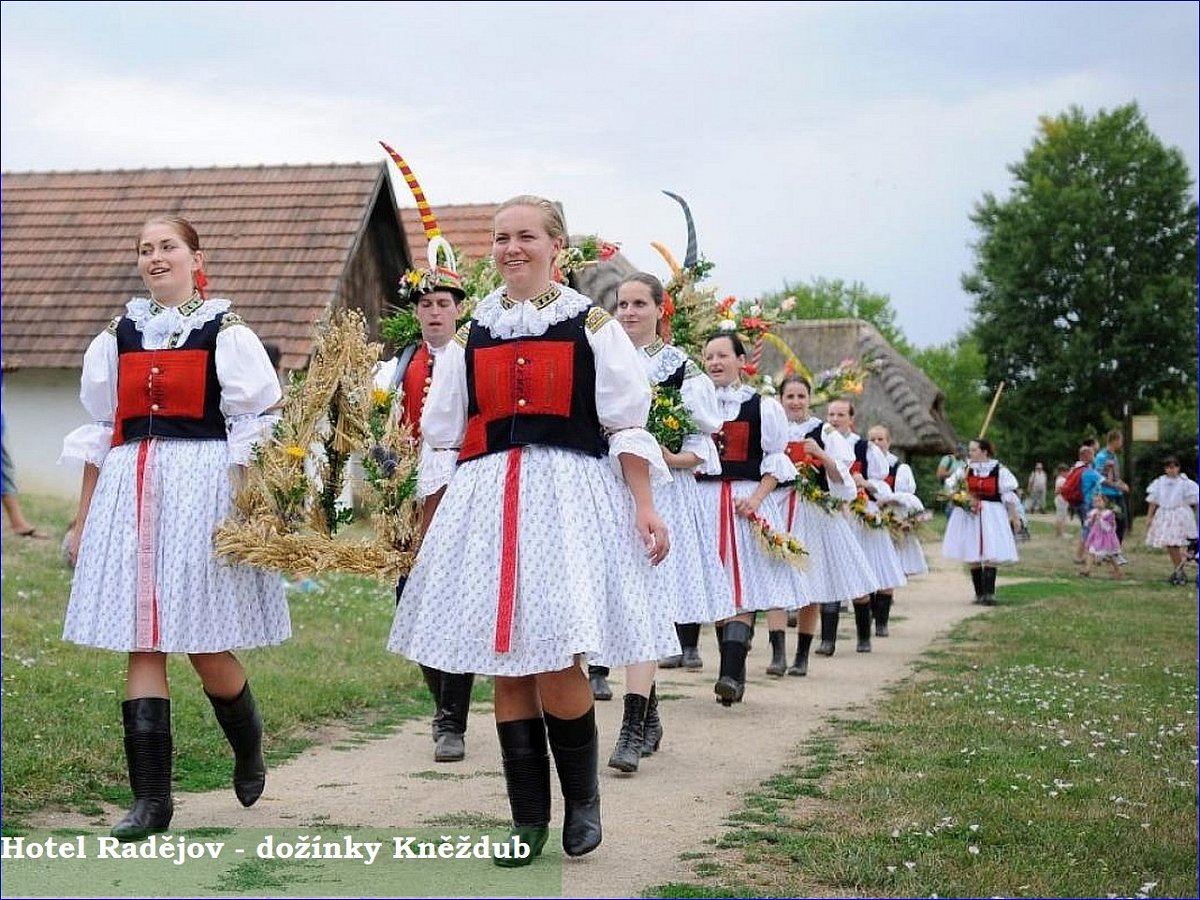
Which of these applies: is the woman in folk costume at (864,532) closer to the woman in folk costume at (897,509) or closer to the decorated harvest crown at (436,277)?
the woman in folk costume at (897,509)

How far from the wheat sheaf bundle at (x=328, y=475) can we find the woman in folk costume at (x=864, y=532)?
269 inches

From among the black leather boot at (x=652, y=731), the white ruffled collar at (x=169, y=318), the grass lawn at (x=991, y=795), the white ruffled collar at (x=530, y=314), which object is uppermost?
the white ruffled collar at (x=169, y=318)

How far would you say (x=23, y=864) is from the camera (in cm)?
477

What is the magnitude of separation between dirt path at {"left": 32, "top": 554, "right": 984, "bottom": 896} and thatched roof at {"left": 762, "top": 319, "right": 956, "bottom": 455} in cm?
2828

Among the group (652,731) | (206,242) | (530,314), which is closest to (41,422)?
(206,242)

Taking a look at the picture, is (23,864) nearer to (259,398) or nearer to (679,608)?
→ (259,398)

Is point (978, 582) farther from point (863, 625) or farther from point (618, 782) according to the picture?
point (618, 782)

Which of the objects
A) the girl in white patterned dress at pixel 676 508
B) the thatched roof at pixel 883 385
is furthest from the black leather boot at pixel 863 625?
the thatched roof at pixel 883 385

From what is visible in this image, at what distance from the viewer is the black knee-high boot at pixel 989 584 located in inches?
678

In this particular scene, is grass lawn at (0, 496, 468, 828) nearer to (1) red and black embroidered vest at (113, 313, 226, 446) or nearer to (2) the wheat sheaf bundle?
(2) the wheat sheaf bundle

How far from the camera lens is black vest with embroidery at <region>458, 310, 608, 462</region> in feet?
16.3

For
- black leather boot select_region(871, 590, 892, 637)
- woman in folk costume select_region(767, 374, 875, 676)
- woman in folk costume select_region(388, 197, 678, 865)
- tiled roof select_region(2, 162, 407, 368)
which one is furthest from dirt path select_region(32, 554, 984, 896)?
tiled roof select_region(2, 162, 407, 368)

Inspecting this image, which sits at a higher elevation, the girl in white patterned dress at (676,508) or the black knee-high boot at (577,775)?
the girl in white patterned dress at (676,508)

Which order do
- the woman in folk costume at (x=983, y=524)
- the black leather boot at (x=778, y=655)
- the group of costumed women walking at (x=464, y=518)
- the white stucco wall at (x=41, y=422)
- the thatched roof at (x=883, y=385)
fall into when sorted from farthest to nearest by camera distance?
the thatched roof at (x=883, y=385), the white stucco wall at (x=41, y=422), the woman in folk costume at (x=983, y=524), the black leather boot at (x=778, y=655), the group of costumed women walking at (x=464, y=518)
